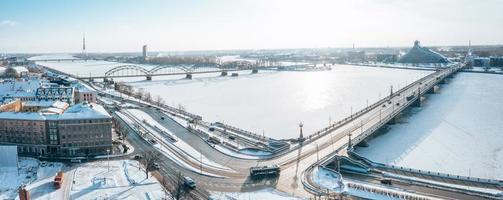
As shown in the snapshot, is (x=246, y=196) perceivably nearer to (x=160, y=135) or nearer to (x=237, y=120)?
(x=160, y=135)

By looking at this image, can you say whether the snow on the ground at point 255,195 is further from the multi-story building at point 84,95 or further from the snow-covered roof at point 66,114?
the multi-story building at point 84,95

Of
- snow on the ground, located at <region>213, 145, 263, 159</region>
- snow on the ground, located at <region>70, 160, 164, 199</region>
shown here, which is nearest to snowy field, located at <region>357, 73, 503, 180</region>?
snow on the ground, located at <region>213, 145, 263, 159</region>

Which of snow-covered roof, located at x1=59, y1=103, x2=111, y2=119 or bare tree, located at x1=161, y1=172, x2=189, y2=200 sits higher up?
snow-covered roof, located at x1=59, y1=103, x2=111, y2=119

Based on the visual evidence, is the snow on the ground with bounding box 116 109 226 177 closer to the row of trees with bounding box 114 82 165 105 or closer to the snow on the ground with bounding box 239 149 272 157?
the snow on the ground with bounding box 239 149 272 157

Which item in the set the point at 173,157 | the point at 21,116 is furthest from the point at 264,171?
the point at 21,116

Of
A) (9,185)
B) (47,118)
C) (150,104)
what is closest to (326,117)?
(150,104)

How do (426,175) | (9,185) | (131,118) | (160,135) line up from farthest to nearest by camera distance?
(131,118)
(160,135)
(426,175)
(9,185)
